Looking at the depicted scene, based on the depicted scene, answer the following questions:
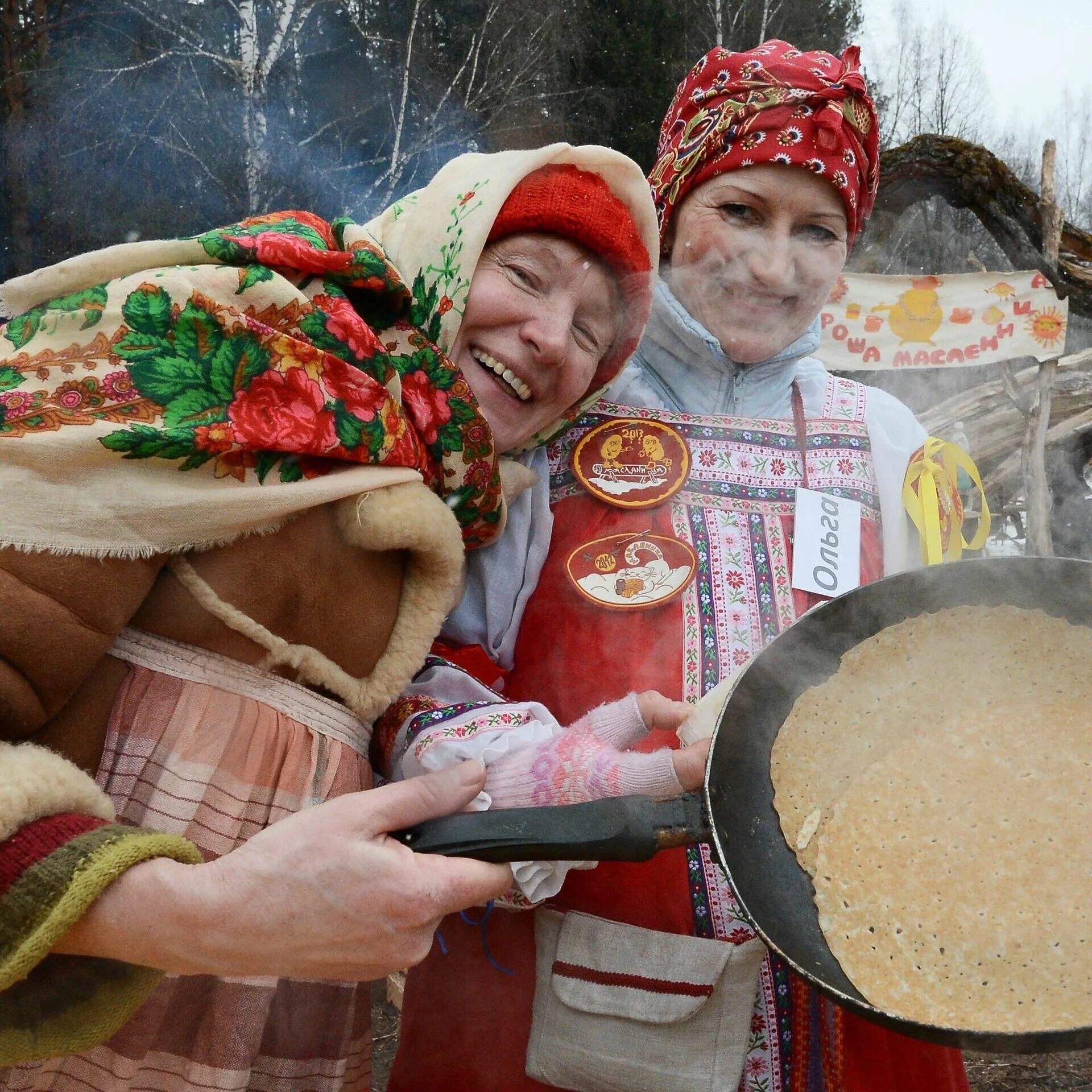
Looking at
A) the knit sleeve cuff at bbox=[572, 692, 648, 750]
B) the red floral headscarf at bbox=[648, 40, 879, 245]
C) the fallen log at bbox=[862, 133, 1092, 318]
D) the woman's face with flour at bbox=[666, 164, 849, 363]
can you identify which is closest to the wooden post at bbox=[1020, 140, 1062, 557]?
the fallen log at bbox=[862, 133, 1092, 318]

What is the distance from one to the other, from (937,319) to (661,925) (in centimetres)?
632

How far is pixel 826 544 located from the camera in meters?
1.78

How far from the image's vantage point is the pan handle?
3.64 ft

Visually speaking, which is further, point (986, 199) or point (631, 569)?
point (986, 199)

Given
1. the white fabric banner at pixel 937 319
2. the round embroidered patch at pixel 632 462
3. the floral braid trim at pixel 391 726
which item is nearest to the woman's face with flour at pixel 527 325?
the round embroidered patch at pixel 632 462

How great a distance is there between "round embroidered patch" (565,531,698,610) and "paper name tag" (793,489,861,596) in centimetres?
20

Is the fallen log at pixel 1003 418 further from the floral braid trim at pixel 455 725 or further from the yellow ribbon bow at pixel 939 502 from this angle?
the floral braid trim at pixel 455 725

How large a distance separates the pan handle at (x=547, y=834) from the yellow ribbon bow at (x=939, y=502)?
0.95 m

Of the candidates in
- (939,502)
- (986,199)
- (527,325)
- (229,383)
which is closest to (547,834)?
(229,383)

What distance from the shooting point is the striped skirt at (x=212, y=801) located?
A: 1260mm

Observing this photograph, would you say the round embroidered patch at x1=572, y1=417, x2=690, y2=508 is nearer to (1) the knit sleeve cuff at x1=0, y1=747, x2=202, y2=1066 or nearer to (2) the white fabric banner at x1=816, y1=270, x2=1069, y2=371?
(1) the knit sleeve cuff at x1=0, y1=747, x2=202, y2=1066

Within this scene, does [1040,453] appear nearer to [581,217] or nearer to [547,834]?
[581,217]

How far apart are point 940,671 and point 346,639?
3.13 feet

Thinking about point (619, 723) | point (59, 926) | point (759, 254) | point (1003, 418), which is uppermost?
point (759, 254)
